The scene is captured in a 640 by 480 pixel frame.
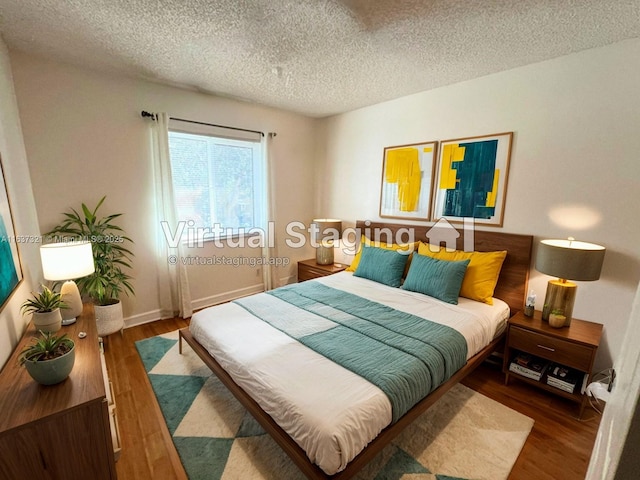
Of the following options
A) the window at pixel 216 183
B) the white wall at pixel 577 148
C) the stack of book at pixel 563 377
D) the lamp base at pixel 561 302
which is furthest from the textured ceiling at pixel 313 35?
the stack of book at pixel 563 377

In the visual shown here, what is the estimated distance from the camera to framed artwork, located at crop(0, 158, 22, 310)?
4.52 feet

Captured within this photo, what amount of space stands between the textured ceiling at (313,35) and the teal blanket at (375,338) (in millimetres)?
2011

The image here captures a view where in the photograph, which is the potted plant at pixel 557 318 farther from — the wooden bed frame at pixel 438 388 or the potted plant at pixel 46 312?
the potted plant at pixel 46 312

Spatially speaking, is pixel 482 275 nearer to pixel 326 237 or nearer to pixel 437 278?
pixel 437 278

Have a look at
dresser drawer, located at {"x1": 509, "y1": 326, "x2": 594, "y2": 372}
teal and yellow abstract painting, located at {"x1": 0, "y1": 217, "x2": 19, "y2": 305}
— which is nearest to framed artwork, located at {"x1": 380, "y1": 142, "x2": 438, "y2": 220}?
dresser drawer, located at {"x1": 509, "y1": 326, "x2": 594, "y2": 372}

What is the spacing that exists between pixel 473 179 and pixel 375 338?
1.85 meters

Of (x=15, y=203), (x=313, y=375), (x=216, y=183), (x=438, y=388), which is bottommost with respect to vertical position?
(x=438, y=388)

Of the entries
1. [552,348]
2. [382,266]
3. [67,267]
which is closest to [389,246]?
[382,266]

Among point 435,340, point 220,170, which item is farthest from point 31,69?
point 435,340

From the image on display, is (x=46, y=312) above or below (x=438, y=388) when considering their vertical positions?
above

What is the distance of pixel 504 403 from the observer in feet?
6.71

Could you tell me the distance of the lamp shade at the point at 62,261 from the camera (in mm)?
1779

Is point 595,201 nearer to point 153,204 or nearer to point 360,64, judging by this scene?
point 360,64

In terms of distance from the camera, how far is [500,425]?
183 centimetres
